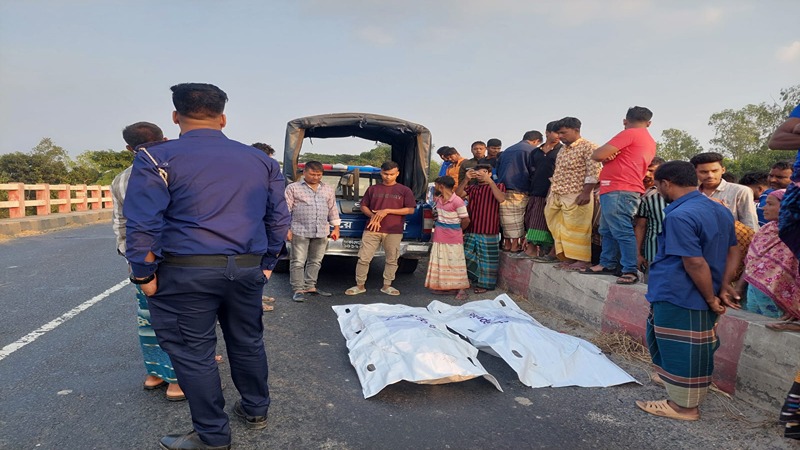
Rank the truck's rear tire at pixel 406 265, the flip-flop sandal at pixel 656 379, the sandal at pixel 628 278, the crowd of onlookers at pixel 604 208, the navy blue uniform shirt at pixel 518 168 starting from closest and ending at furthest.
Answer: the flip-flop sandal at pixel 656 379 → the crowd of onlookers at pixel 604 208 → the sandal at pixel 628 278 → the navy blue uniform shirt at pixel 518 168 → the truck's rear tire at pixel 406 265

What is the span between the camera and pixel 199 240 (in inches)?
89.2

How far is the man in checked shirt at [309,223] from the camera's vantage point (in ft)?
18.8

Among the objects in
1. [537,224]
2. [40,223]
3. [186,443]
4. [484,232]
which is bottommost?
[40,223]

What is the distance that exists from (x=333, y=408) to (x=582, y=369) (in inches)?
72.6

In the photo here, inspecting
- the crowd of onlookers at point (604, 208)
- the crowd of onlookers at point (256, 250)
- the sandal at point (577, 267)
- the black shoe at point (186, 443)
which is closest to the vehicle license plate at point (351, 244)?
the crowd of onlookers at point (604, 208)

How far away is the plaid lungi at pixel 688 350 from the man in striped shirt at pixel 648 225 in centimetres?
201

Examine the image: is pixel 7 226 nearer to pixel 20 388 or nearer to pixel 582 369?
pixel 20 388

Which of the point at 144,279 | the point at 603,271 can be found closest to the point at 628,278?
the point at 603,271

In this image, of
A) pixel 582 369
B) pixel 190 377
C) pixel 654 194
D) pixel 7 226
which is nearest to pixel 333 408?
pixel 190 377

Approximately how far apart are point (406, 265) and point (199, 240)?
5244 millimetres

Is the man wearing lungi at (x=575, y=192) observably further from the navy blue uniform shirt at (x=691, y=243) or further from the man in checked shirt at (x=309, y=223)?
the man in checked shirt at (x=309, y=223)

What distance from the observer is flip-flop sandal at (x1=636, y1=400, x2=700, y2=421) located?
2.88 metres

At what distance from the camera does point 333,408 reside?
295 centimetres

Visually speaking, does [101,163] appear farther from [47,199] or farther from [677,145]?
[677,145]
